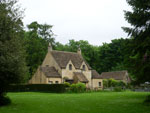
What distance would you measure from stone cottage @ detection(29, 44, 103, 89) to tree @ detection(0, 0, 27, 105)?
28.5m

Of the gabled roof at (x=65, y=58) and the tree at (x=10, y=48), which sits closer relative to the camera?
the tree at (x=10, y=48)

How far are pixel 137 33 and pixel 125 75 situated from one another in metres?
57.6

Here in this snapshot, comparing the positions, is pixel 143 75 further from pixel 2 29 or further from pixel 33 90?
pixel 33 90

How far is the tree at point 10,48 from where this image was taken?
18.0m

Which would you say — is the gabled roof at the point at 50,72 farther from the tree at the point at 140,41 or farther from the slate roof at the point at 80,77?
the tree at the point at 140,41

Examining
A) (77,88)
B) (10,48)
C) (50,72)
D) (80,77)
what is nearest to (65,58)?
(80,77)

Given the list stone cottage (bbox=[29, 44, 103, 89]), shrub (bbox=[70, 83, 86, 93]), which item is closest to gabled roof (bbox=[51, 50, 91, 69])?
stone cottage (bbox=[29, 44, 103, 89])

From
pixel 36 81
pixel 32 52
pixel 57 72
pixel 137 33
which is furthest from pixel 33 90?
pixel 137 33

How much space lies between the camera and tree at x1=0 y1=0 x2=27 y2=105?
18.0 meters

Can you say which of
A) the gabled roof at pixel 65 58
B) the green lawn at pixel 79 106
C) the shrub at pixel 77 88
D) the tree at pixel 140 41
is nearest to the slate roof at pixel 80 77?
the gabled roof at pixel 65 58

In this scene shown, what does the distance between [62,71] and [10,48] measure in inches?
1300

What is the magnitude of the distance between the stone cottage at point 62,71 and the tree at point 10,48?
93.6 ft

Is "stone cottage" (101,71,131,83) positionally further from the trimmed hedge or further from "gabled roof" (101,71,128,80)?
the trimmed hedge

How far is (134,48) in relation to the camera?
18.1 meters
